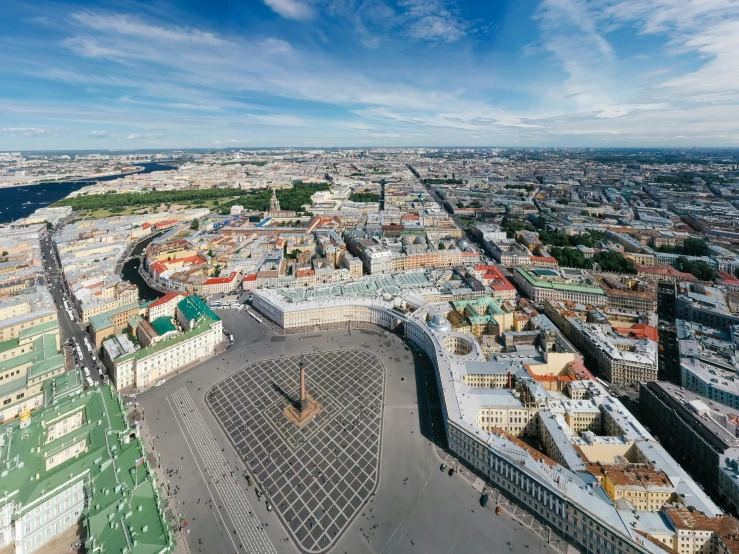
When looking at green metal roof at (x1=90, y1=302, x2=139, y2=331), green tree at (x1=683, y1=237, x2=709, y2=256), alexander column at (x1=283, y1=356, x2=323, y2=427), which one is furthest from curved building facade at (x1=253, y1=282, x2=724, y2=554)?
green tree at (x1=683, y1=237, x2=709, y2=256)

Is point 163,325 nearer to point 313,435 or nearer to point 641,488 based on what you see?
point 313,435

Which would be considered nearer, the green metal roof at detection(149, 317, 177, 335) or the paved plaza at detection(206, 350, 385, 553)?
the paved plaza at detection(206, 350, 385, 553)

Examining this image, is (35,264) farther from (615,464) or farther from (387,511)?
(615,464)

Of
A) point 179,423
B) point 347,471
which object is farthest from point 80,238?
point 347,471

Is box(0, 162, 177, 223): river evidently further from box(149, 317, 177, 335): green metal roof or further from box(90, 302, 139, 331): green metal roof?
box(149, 317, 177, 335): green metal roof

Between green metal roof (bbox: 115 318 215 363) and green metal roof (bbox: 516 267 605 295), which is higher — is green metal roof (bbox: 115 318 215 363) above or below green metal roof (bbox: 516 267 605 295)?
above

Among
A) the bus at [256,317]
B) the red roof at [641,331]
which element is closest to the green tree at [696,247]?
the red roof at [641,331]

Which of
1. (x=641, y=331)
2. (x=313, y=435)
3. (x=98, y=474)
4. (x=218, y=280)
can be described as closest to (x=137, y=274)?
(x=218, y=280)
